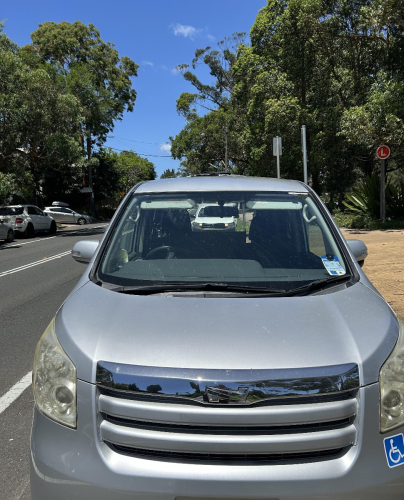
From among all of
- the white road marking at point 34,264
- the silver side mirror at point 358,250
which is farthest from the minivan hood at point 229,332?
the white road marking at point 34,264

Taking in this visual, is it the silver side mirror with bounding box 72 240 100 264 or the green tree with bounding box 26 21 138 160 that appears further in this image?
the green tree with bounding box 26 21 138 160

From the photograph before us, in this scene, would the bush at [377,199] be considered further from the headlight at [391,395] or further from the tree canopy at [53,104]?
the headlight at [391,395]

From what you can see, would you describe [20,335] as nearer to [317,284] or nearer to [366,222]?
[317,284]

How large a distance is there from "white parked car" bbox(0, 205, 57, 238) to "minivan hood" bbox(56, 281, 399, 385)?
77.8ft

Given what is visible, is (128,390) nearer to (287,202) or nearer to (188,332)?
(188,332)

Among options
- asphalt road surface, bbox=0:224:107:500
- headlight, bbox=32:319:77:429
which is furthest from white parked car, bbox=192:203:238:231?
asphalt road surface, bbox=0:224:107:500

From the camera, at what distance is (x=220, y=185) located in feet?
11.5

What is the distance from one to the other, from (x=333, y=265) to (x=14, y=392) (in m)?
3.03

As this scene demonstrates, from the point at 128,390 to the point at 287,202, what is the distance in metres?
1.95

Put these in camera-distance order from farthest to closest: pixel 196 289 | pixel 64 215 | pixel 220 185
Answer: pixel 64 215
pixel 220 185
pixel 196 289

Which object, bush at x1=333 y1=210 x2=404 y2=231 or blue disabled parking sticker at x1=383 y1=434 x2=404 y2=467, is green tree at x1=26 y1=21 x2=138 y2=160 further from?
blue disabled parking sticker at x1=383 y1=434 x2=404 y2=467

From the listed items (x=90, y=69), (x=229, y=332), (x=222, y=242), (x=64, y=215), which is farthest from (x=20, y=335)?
(x=90, y=69)

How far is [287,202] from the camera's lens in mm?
3402

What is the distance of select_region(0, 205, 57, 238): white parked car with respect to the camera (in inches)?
966
